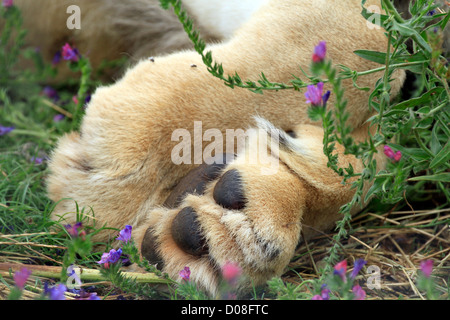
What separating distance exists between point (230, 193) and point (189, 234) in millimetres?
170

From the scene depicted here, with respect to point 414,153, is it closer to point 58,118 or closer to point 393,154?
point 393,154

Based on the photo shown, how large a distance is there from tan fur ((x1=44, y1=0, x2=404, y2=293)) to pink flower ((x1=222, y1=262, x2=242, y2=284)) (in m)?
0.13

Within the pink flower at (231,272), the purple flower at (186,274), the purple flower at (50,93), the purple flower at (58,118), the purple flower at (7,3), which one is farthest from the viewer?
the purple flower at (50,93)

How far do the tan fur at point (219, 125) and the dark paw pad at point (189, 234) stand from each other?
0.15ft

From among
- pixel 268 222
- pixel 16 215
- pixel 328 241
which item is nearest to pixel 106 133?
pixel 16 215

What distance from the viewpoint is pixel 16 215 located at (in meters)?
1.89

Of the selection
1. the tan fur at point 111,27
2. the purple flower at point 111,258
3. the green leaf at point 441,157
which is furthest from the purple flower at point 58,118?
the green leaf at point 441,157

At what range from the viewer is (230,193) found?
147 cm

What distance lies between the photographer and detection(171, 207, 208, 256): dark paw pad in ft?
4.70

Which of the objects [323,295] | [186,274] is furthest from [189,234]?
[323,295]

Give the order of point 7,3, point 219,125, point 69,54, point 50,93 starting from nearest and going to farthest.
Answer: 1. point 219,125
2. point 69,54
3. point 7,3
4. point 50,93

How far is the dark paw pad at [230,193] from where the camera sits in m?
1.47

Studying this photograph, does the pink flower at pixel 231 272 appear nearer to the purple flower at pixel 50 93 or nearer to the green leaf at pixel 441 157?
the green leaf at pixel 441 157
